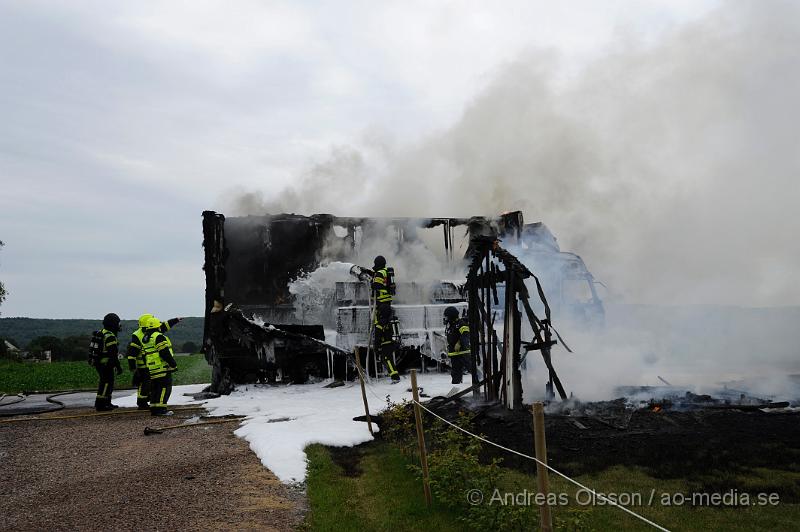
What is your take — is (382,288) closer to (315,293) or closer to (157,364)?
(315,293)

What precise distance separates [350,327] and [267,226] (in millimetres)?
3498

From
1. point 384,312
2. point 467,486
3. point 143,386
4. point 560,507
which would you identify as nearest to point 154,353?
point 143,386

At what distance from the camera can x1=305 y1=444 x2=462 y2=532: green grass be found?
5.58m

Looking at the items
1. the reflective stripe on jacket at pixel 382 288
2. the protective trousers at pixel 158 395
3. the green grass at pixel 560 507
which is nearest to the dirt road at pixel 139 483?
the green grass at pixel 560 507

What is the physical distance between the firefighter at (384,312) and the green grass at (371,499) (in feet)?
19.2

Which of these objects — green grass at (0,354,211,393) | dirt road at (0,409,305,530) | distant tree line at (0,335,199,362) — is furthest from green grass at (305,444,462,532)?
distant tree line at (0,335,199,362)

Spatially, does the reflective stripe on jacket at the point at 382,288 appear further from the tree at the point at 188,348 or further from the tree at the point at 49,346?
the tree at the point at 188,348

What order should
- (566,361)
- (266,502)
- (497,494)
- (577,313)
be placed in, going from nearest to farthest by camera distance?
(497,494)
(266,502)
(566,361)
(577,313)

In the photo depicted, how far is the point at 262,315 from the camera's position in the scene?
15.2 metres

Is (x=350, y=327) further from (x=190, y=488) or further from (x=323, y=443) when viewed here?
(x=190, y=488)

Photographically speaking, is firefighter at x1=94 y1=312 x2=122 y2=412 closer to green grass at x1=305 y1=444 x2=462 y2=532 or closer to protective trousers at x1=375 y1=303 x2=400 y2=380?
protective trousers at x1=375 y1=303 x2=400 y2=380

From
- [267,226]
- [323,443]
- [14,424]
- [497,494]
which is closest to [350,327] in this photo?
[267,226]

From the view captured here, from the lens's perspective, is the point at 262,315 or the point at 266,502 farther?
the point at 262,315

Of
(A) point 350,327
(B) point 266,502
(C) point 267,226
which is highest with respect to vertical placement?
(C) point 267,226
